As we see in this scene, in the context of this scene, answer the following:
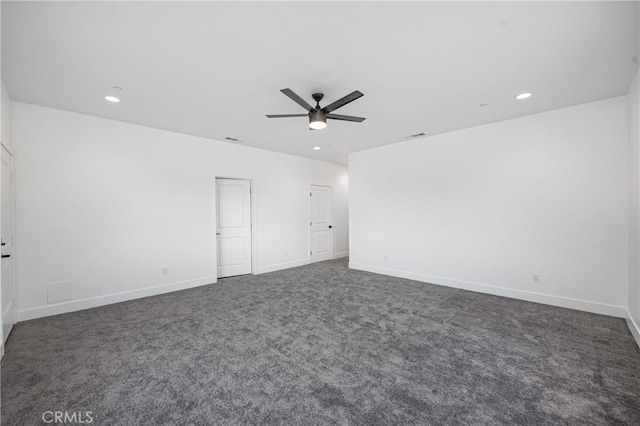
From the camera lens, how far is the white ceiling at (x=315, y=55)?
1914 mm

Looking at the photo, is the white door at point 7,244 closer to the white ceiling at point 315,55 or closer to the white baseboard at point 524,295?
the white ceiling at point 315,55

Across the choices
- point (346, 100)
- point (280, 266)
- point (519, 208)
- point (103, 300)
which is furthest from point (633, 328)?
point (103, 300)

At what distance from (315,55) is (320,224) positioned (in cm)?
529

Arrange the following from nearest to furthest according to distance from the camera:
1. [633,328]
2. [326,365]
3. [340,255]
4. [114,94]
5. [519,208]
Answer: [326,365] < [633,328] < [114,94] < [519,208] < [340,255]

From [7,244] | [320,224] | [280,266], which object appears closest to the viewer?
[7,244]

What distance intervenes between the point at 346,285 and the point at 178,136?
416 cm

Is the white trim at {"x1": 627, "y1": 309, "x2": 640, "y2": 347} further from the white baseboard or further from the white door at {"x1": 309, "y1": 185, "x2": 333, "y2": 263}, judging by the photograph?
the white door at {"x1": 309, "y1": 185, "x2": 333, "y2": 263}

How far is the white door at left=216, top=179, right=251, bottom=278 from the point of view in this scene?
5.62 meters

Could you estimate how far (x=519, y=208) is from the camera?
13.5 ft

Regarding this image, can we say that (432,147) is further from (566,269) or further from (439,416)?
(439,416)

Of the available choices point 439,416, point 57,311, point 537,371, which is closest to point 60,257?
point 57,311

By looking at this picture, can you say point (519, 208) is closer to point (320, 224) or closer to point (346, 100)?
point (346, 100)

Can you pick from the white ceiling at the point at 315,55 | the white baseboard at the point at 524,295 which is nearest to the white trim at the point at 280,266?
the white baseboard at the point at 524,295

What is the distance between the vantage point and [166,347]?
271 cm
